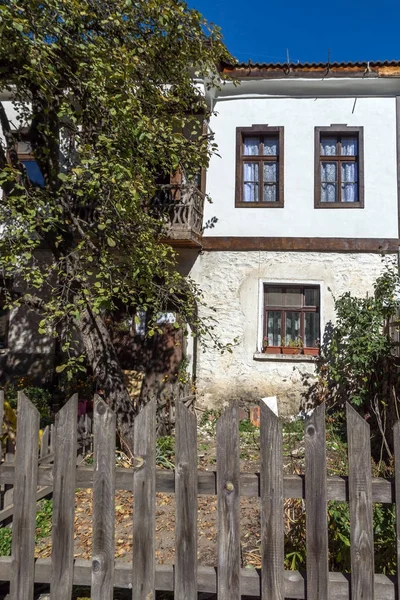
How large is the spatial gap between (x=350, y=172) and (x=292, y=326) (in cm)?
361

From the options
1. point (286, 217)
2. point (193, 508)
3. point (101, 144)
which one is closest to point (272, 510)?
point (193, 508)

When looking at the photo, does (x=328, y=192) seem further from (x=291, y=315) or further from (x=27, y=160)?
(x=27, y=160)

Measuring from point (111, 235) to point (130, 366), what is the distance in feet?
13.3

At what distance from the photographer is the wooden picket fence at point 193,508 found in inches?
81.7

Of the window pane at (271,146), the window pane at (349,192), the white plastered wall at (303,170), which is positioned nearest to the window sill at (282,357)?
the white plastered wall at (303,170)

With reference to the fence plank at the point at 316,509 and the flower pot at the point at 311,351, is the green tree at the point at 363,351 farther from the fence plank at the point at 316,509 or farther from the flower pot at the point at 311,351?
the fence plank at the point at 316,509

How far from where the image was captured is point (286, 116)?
9.78 meters

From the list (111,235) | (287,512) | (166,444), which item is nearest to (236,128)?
(111,235)

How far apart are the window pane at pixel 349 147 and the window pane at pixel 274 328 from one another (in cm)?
381

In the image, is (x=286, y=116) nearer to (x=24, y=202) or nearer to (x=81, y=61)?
(x=81, y=61)

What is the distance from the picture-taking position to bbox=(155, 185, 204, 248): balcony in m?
8.80

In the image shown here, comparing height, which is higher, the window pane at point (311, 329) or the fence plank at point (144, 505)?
the window pane at point (311, 329)

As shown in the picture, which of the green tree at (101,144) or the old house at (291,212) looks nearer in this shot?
the green tree at (101,144)

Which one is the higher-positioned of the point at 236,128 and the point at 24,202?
the point at 236,128
